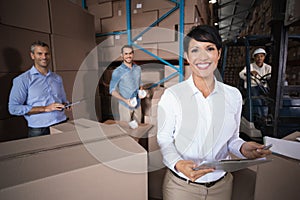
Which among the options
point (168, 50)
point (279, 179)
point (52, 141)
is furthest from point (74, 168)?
point (168, 50)

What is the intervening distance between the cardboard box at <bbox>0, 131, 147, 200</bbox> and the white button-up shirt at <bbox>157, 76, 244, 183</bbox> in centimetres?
18

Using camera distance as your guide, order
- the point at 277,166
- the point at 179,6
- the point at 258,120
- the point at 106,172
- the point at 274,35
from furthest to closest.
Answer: the point at 258,120
the point at 179,6
the point at 274,35
the point at 277,166
the point at 106,172

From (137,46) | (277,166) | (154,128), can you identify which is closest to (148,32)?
(137,46)

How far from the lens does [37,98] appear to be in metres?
1.27

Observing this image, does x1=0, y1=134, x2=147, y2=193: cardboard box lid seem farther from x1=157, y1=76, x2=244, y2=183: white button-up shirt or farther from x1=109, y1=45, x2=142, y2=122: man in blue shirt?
x1=109, y1=45, x2=142, y2=122: man in blue shirt

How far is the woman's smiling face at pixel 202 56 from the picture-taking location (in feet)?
1.96

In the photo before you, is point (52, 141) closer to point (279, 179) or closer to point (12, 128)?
point (279, 179)

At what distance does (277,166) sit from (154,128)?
0.59 m

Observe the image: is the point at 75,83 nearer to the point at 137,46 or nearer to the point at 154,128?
the point at 137,46

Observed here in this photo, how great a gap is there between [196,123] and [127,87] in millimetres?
1091

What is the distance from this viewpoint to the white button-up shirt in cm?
65

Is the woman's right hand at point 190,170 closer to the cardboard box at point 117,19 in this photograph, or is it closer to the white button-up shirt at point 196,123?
the white button-up shirt at point 196,123

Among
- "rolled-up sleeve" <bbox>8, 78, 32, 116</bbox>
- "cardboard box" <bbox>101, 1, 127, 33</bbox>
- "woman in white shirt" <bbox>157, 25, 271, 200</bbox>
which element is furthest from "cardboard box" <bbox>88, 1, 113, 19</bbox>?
"woman in white shirt" <bbox>157, 25, 271, 200</bbox>

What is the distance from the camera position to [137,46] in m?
2.11
